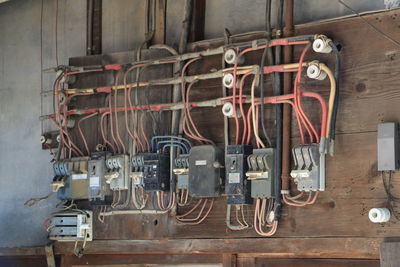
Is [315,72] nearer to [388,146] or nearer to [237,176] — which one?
[388,146]

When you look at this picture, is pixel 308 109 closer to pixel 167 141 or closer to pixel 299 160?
pixel 299 160

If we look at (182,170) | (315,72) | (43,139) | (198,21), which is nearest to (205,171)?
(182,170)

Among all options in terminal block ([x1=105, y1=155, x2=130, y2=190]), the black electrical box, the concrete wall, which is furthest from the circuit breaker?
the concrete wall

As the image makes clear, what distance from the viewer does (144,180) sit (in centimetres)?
397

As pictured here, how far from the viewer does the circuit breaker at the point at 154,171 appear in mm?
3928

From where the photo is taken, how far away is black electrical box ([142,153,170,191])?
3928 millimetres

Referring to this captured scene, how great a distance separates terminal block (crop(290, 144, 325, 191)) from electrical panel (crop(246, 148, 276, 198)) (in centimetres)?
14

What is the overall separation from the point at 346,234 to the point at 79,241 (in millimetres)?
1546

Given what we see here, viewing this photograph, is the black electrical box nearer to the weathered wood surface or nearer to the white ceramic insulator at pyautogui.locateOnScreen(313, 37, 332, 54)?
the weathered wood surface

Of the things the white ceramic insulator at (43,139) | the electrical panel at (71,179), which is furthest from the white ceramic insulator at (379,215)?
the white ceramic insulator at (43,139)

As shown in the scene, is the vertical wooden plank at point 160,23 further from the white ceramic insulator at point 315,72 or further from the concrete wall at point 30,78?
the white ceramic insulator at point 315,72

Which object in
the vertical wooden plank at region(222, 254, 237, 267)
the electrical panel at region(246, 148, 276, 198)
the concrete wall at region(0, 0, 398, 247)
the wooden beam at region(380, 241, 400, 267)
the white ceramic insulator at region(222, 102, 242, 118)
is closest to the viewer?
the wooden beam at region(380, 241, 400, 267)

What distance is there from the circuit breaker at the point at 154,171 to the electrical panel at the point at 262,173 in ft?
1.76

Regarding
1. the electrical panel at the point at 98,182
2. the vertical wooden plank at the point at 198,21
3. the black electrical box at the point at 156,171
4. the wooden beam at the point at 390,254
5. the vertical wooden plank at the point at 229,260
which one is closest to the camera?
the wooden beam at the point at 390,254
